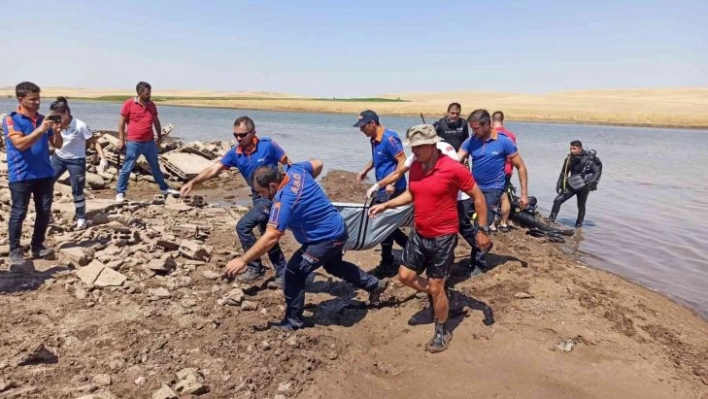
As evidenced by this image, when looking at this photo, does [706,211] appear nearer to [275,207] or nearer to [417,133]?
[417,133]

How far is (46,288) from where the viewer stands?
→ 5.46 m

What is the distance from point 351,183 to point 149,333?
385 inches

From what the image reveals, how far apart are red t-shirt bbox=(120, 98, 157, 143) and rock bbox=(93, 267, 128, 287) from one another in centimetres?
428

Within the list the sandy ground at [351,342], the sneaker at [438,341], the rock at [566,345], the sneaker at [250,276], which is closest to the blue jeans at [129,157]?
the sandy ground at [351,342]

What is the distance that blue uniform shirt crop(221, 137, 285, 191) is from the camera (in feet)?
19.4

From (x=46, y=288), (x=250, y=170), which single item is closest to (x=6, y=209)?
(x=46, y=288)

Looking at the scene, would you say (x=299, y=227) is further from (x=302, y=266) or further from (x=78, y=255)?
(x=78, y=255)

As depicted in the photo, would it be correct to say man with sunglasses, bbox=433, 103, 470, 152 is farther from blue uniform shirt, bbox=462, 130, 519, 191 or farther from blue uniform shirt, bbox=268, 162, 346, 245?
blue uniform shirt, bbox=268, 162, 346, 245

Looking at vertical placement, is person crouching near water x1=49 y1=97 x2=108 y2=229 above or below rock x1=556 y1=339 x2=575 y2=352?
above

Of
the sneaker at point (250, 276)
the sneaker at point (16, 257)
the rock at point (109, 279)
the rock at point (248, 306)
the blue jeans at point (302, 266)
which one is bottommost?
the rock at point (248, 306)

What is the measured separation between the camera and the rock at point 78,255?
6.00 metres

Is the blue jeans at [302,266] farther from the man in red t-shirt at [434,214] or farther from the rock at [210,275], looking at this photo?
the rock at [210,275]

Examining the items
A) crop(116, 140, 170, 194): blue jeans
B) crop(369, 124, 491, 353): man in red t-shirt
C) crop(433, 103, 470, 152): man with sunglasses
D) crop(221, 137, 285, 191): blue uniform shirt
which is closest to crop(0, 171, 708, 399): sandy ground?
crop(369, 124, 491, 353): man in red t-shirt

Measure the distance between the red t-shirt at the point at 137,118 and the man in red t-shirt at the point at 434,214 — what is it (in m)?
6.14
